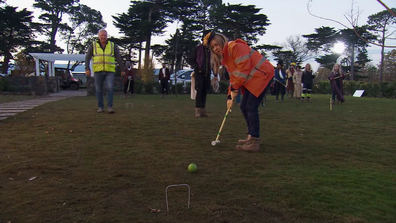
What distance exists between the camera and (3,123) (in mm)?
6688

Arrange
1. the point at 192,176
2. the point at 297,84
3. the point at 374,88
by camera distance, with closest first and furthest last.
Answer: the point at 192,176 < the point at 297,84 < the point at 374,88

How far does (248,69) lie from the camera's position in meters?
4.61

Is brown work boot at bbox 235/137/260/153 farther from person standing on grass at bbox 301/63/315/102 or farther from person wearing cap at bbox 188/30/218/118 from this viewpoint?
person standing on grass at bbox 301/63/315/102

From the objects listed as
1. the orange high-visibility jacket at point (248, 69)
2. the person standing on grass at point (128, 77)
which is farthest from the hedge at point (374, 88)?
the orange high-visibility jacket at point (248, 69)

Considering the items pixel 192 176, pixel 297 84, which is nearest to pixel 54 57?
pixel 297 84

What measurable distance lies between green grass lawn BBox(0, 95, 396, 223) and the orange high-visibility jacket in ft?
3.07

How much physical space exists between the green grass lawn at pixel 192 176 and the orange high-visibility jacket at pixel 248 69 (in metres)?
0.94

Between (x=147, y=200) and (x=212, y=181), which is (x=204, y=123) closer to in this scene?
(x=212, y=181)

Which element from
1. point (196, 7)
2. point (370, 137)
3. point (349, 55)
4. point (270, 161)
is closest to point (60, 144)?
point (270, 161)

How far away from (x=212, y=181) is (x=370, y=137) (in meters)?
3.90

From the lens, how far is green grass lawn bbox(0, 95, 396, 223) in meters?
2.56

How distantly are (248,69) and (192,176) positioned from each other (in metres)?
1.90

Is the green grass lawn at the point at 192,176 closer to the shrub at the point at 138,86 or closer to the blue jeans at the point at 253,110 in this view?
the blue jeans at the point at 253,110

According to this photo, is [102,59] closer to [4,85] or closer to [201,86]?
[201,86]
